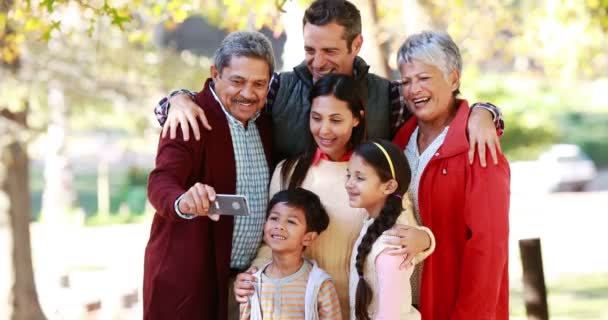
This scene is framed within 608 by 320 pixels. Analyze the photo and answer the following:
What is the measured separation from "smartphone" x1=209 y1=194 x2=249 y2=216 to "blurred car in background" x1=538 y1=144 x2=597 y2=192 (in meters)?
19.4

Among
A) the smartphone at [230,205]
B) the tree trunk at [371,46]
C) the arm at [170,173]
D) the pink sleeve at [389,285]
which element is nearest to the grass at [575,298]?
the tree trunk at [371,46]

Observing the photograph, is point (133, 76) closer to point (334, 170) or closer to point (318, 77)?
point (318, 77)

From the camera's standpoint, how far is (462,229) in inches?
149

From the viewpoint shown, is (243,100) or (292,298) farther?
(243,100)

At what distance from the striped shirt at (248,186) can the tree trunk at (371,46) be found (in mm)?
2818

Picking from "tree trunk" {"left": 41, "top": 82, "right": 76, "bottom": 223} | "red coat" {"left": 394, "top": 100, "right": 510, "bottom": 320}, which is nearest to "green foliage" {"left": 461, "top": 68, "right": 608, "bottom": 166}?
"tree trunk" {"left": 41, "top": 82, "right": 76, "bottom": 223}

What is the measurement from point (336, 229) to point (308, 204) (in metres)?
0.19

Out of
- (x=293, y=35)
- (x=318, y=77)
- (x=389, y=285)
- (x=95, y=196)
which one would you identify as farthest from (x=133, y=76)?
(x=95, y=196)

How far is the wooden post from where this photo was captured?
6159 millimetres

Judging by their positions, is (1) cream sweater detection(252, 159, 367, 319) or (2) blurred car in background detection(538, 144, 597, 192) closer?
(1) cream sweater detection(252, 159, 367, 319)

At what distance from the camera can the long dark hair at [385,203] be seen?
138 inches

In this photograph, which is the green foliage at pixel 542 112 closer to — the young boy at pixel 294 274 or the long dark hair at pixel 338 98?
the long dark hair at pixel 338 98

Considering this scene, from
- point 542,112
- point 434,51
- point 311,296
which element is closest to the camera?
point 311,296

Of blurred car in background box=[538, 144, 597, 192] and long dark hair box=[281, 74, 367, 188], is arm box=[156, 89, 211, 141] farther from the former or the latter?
blurred car in background box=[538, 144, 597, 192]
